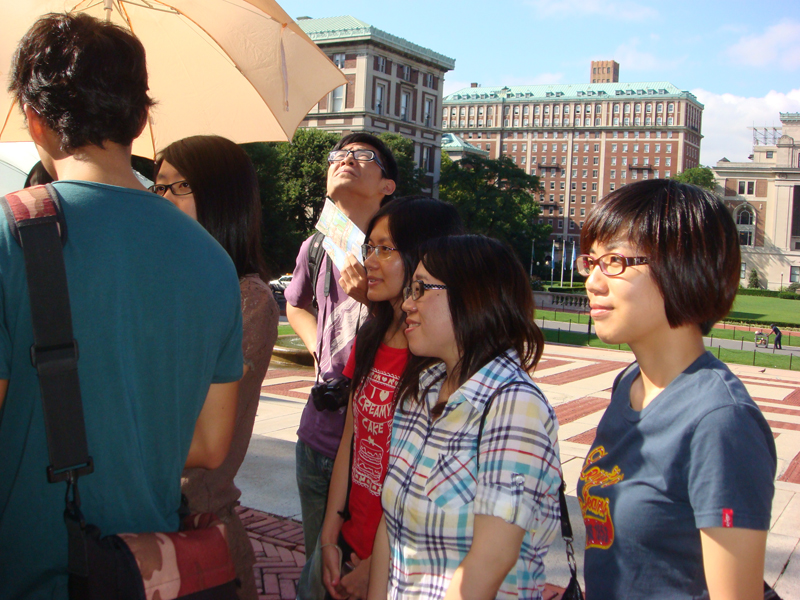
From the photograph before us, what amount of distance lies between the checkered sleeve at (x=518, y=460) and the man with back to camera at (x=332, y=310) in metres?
1.01

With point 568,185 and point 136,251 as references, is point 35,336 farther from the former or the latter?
point 568,185

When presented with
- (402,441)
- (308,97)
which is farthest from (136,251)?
(308,97)

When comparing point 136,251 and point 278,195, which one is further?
point 278,195

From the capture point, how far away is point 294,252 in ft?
115

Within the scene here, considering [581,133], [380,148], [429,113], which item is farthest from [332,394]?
[581,133]

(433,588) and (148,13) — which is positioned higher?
(148,13)

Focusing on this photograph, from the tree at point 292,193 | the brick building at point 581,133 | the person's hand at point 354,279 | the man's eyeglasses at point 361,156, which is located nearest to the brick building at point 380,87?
the tree at point 292,193

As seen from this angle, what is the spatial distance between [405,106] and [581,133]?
77.1 metres

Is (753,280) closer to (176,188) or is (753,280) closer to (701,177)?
(701,177)

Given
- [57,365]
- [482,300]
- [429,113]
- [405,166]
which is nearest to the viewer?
[57,365]

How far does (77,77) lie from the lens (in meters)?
1.53

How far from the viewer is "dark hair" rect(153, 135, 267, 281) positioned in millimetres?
2352

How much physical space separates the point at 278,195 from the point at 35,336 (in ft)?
117

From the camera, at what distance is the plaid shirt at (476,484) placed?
164cm
